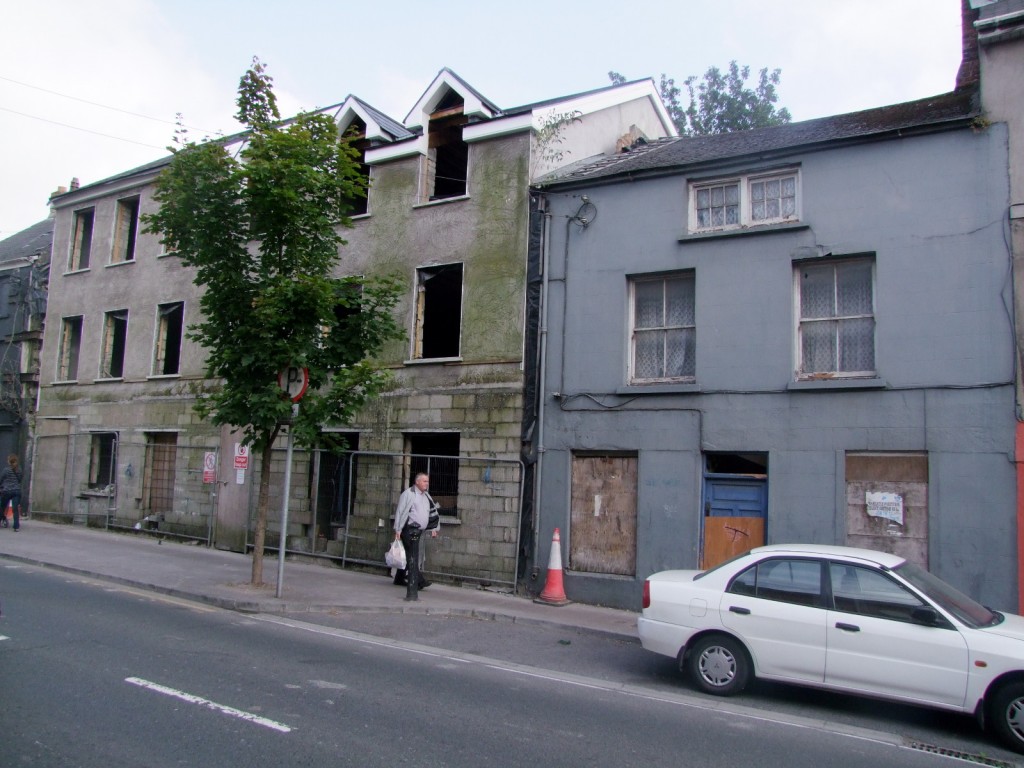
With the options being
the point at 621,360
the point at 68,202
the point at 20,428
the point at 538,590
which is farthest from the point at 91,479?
the point at 621,360

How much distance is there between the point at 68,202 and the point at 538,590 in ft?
59.3

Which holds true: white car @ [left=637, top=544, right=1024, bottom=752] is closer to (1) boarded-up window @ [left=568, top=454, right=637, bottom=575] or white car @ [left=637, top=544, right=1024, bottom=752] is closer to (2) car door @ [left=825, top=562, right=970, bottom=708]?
(2) car door @ [left=825, top=562, right=970, bottom=708]

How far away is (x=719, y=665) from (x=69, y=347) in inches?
811

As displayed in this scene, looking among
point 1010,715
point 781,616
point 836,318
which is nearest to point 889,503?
point 836,318

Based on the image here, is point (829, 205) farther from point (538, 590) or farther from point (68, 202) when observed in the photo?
point (68, 202)

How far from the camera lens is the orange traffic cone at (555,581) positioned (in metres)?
11.7

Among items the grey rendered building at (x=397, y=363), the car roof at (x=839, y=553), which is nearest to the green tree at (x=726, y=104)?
the grey rendered building at (x=397, y=363)

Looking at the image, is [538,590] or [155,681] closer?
[155,681]

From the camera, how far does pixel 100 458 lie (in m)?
20.2

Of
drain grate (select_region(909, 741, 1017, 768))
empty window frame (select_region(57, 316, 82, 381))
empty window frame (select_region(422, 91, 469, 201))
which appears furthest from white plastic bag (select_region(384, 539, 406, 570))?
empty window frame (select_region(57, 316, 82, 381))

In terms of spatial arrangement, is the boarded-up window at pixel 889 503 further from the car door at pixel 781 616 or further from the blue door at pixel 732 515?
the car door at pixel 781 616

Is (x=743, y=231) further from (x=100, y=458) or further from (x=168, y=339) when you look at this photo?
(x=100, y=458)

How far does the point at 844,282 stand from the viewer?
10820 millimetres

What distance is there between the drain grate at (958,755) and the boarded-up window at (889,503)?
4156mm
